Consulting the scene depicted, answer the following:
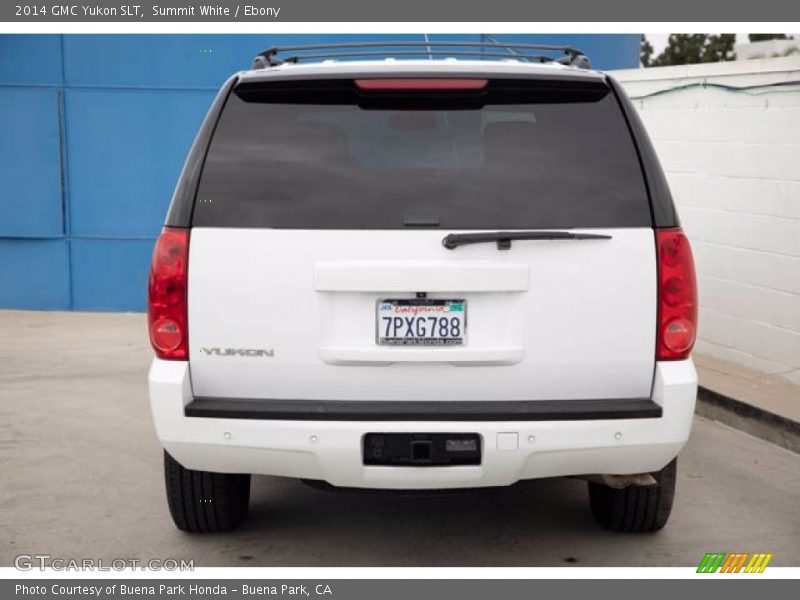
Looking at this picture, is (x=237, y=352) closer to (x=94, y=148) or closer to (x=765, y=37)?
(x=94, y=148)

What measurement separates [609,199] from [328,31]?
25.5 feet

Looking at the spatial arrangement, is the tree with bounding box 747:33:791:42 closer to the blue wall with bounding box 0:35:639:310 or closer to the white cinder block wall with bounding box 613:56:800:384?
the blue wall with bounding box 0:35:639:310

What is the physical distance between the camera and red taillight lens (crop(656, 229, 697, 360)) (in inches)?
157

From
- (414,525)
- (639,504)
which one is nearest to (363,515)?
(414,525)

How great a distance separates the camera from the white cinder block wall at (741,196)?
25.4 feet

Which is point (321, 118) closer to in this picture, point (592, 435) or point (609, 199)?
point (609, 199)

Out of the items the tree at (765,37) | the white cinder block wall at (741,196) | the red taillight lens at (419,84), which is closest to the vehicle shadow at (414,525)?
the red taillight lens at (419,84)

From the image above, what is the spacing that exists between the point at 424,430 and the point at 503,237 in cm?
73

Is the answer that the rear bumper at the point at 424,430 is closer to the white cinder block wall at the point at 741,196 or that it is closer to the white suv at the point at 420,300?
the white suv at the point at 420,300

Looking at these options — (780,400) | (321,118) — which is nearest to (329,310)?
(321,118)

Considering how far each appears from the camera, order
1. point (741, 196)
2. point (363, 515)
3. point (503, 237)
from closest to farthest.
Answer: point (503, 237)
point (363, 515)
point (741, 196)

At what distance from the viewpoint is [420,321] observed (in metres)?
3.93

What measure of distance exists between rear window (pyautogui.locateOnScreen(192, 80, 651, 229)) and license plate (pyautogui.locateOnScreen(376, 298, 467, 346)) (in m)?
0.28

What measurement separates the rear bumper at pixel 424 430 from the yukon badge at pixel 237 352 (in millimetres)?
104
